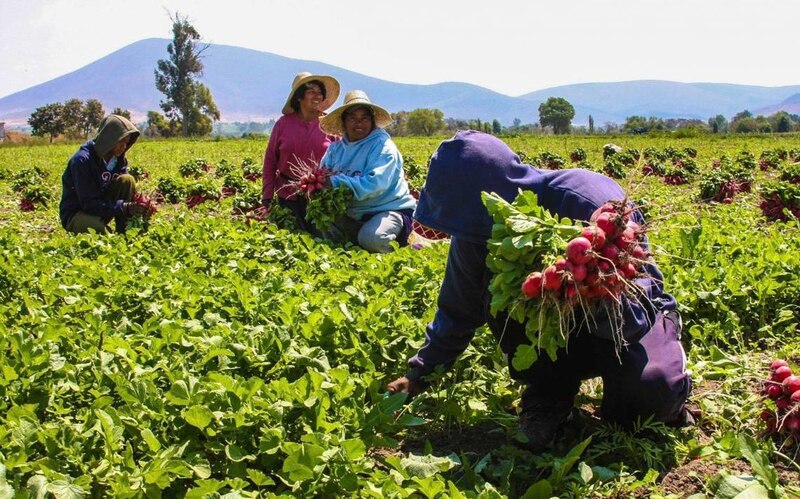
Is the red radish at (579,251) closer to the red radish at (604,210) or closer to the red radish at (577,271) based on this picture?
the red radish at (577,271)

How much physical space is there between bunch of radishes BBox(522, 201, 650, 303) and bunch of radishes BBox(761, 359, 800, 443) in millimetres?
831

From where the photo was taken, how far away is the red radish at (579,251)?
1.98 metres

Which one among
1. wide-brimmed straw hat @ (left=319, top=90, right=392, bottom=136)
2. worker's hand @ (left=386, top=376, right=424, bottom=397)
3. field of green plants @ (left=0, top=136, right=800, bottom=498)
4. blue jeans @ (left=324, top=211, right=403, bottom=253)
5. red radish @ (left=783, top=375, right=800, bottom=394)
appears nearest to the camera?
field of green plants @ (left=0, top=136, right=800, bottom=498)

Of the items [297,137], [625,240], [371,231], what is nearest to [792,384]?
[625,240]

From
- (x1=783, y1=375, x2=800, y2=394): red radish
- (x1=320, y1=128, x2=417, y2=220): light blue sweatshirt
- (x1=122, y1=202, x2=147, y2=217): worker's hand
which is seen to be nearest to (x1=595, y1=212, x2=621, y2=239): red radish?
(x1=783, y1=375, x2=800, y2=394): red radish

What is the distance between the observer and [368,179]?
18.8 ft

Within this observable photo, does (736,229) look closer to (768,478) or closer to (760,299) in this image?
(760,299)

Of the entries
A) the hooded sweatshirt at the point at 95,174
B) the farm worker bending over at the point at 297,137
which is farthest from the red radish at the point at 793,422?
the hooded sweatshirt at the point at 95,174

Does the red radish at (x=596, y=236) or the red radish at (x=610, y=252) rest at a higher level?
the red radish at (x=596, y=236)

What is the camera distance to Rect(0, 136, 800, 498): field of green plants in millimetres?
2059

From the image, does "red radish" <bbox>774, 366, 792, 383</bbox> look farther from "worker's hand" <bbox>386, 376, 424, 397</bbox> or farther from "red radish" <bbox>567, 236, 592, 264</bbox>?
"worker's hand" <bbox>386, 376, 424, 397</bbox>

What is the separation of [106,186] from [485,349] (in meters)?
4.53

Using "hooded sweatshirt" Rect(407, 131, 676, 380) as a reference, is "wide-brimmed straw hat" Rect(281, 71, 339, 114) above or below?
above

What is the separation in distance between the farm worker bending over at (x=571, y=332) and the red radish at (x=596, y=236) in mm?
297
